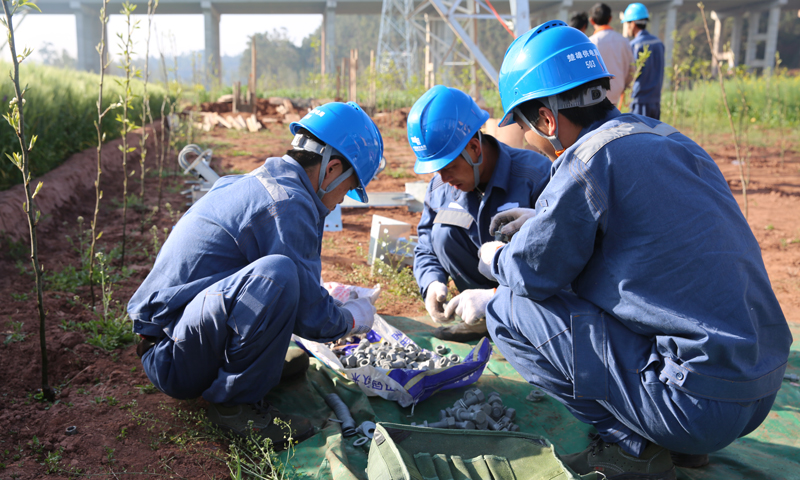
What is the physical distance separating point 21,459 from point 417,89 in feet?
42.3

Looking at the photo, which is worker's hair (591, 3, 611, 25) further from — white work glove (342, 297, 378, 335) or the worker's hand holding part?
white work glove (342, 297, 378, 335)

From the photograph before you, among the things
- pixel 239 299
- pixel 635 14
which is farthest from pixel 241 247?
pixel 635 14

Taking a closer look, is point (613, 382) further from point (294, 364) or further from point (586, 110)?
point (294, 364)

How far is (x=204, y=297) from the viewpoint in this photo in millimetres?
2059

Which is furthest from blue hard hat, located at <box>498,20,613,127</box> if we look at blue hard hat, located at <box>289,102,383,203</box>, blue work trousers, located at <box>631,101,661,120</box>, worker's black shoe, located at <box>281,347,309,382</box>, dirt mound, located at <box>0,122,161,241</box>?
blue work trousers, located at <box>631,101,661,120</box>

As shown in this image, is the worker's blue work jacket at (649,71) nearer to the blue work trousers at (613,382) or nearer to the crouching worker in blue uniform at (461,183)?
the crouching worker in blue uniform at (461,183)

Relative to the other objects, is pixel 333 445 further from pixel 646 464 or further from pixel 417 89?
pixel 417 89

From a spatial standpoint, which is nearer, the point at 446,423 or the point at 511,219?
the point at 446,423

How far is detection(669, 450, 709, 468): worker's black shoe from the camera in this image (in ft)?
6.95

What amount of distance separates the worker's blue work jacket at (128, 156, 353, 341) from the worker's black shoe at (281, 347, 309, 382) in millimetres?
460

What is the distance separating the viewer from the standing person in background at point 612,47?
572 cm

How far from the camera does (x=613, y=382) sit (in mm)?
1882

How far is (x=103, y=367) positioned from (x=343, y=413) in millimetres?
1269

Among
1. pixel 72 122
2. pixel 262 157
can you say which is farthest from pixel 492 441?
pixel 262 157
